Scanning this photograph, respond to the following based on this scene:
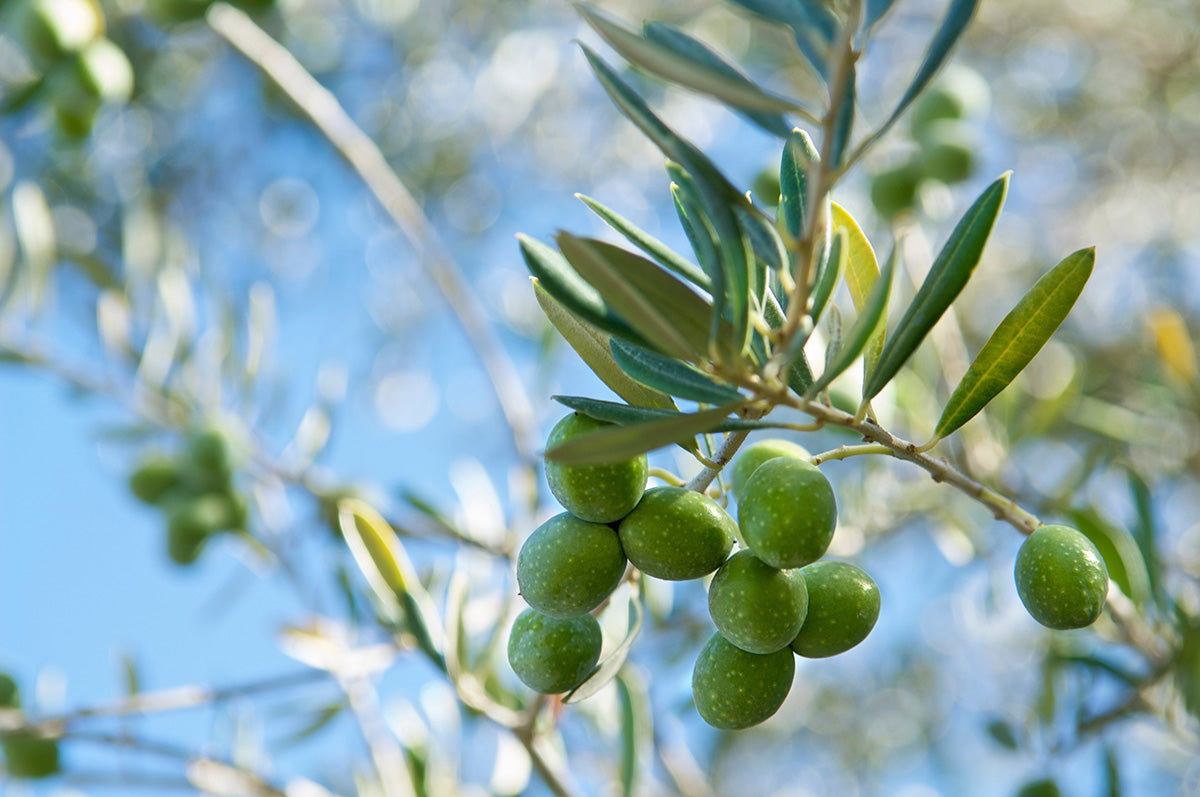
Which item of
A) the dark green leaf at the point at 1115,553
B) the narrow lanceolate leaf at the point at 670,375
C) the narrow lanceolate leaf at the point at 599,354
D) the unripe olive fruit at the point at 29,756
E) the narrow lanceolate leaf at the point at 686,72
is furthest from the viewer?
the unripe olive fruit at the point at 29,756

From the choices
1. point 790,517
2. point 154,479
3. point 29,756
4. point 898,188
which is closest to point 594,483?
point 790,517

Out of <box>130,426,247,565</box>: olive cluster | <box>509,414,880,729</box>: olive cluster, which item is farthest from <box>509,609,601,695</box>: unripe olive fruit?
<box>130,426,247,565</box>: olive cluster

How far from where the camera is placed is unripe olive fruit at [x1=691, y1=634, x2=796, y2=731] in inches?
33.5

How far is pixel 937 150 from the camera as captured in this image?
203 centimetres

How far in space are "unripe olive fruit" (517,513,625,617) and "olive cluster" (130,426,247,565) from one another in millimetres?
1388

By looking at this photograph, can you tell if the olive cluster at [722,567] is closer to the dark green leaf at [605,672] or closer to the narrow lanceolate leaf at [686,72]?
the dark green leaf at [605,672]

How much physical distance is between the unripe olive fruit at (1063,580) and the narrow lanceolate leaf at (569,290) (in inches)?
16.7

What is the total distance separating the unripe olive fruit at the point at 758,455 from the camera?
0.96 metres

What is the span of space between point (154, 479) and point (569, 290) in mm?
1923

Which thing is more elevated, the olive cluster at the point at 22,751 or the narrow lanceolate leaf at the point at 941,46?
the narrow lanceolate leaf at the point at 941,46

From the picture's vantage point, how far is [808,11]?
2.19 ft

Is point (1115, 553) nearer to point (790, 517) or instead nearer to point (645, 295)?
point (790, 517)

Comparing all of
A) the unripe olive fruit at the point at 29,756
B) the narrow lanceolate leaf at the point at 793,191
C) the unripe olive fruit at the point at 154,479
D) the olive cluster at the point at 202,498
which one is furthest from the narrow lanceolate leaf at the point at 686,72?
the unripe olive fruit at the point at 154,479

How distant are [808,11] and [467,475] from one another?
1.54 meters
